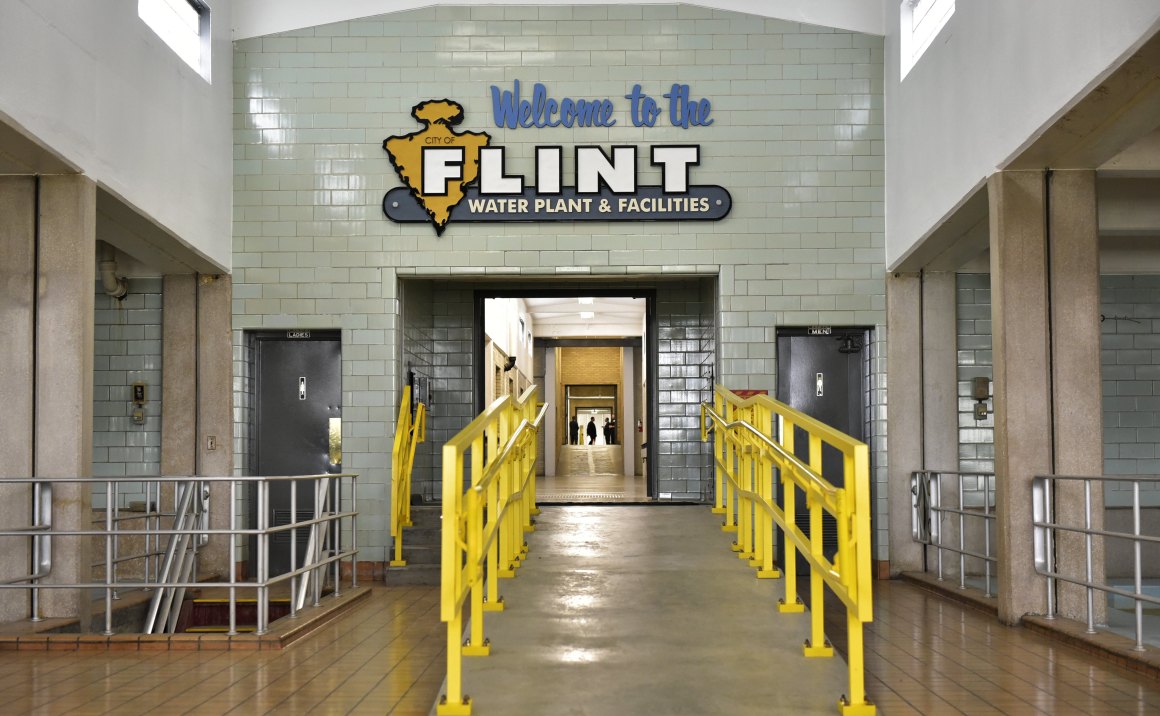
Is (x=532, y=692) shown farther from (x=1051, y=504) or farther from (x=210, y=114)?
(x=210, y=114)

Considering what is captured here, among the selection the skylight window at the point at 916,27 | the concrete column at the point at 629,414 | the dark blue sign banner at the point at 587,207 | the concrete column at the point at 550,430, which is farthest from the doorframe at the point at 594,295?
the concrete column at the point at 550,430

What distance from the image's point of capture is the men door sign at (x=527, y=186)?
32.7ft

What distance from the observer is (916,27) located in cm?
940

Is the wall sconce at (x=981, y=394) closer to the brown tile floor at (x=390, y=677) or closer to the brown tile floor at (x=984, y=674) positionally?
the brown tile floor at (x=984, y=674)

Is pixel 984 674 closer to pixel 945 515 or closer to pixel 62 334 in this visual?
pixel 945 515

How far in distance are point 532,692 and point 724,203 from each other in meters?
6.40

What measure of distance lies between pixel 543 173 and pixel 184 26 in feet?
10.5

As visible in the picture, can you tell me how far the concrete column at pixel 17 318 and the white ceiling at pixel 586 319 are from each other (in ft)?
34.7

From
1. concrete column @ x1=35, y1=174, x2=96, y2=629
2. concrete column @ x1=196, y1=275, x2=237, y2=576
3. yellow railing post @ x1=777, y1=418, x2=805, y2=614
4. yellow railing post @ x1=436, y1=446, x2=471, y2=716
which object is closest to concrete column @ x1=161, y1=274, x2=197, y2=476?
concrete column @ x1=196, y1=275, x2=237, y2=576

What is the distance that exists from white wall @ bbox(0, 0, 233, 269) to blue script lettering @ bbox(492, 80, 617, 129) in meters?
2.43

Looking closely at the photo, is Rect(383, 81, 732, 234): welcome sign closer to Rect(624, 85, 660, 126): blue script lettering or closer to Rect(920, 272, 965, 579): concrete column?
Rect(624, 85, 660, 126): blue script lettering

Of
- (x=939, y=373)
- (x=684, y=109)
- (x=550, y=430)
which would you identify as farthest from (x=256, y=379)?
(x=550, y=430)

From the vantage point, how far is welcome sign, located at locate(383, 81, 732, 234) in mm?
9953

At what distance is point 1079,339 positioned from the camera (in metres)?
7.17
